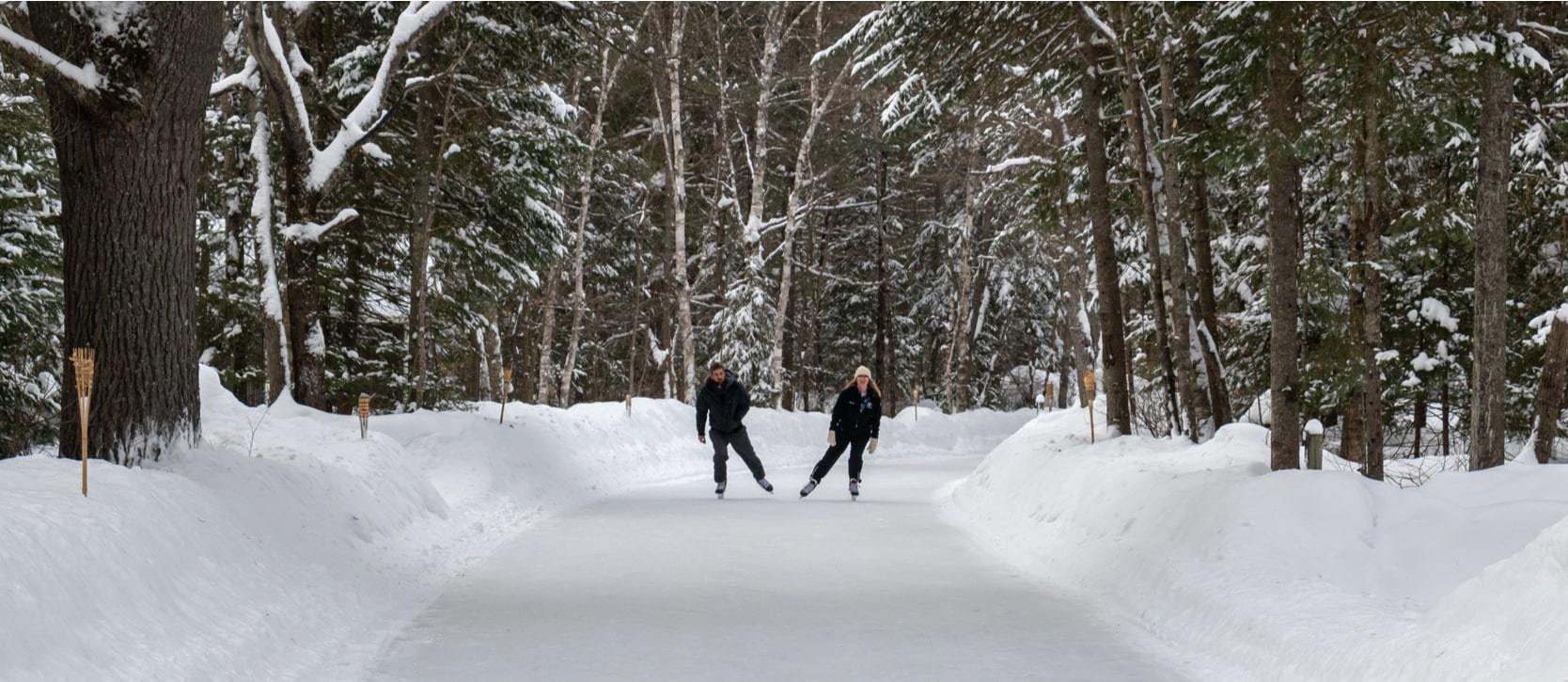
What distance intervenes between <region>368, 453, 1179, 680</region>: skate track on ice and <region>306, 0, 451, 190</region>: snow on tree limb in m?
5.88

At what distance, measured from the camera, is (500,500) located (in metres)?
14.2

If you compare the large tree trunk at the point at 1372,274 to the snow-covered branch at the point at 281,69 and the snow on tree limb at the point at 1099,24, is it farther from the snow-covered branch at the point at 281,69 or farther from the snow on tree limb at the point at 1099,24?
the snow-covered branch at the point at 281,69

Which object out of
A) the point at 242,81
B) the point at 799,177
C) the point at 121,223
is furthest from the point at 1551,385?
the point at 799,177

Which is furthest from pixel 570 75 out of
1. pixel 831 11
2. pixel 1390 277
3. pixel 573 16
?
pixel 1390 277

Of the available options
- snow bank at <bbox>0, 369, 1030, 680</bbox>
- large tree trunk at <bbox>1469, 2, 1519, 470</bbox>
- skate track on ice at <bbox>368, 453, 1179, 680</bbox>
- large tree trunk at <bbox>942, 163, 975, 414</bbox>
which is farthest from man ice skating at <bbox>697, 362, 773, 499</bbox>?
large tree trunk at <bbox>942, 163, 975, 414</bbox>

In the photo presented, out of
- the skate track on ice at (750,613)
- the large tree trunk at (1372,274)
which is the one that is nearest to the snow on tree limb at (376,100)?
the skate track on ice at (750,613)

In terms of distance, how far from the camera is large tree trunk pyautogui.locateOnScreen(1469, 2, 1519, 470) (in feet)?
37.3

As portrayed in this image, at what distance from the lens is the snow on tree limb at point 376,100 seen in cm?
1517

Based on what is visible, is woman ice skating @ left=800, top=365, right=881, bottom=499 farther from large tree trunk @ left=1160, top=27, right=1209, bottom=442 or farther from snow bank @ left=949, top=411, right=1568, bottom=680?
snow bank @ left=949, top=411, right=1568, bottom=680

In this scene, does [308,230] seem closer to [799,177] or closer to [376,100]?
[376,100]

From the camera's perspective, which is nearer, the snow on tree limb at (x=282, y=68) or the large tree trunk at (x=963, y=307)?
the snow on tree limb at (x=282, y=68)

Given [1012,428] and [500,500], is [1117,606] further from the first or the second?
[1012,428]

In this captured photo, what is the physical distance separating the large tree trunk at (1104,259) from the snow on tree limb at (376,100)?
8476 millimetres

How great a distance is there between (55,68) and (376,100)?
24.6 feet
